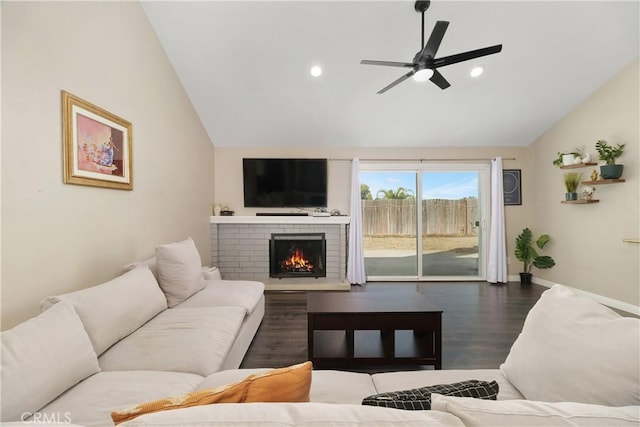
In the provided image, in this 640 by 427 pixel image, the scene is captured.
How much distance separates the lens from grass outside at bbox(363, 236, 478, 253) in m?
5.11

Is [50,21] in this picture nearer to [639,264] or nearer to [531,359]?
[531,359]

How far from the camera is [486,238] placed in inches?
198

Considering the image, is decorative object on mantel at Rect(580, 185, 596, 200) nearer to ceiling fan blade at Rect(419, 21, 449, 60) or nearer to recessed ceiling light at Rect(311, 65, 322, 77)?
ceiling fan blade at Rect(419, 21, 449, 60)

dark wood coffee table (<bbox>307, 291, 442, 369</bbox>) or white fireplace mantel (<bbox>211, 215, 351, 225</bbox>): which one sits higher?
white fireplace mantel (<bbox>211, 215, 351, 225</bbox>)

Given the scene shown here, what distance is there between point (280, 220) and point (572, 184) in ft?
13.5

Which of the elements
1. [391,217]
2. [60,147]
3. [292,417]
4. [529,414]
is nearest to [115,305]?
[60,147]

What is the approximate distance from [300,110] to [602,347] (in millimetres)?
3969

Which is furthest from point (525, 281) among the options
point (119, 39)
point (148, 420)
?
point (119, 39)

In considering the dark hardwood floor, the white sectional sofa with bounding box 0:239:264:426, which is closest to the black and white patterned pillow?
the white sectional sofa with bounding box 0:239:264:426

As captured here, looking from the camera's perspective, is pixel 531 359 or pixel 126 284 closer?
pixel 531 359

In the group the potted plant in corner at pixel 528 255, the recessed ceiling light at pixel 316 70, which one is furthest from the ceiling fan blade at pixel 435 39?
the potted plant in corner at pixel 528 255

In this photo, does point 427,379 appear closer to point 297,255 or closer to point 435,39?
point 435,39

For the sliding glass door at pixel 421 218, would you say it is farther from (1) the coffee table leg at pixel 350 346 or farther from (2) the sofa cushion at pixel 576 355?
(2) the sofa cushion at pixel 576 355

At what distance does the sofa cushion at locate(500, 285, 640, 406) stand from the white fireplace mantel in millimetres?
3491
